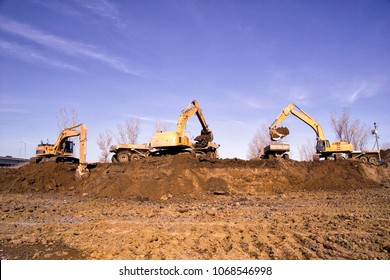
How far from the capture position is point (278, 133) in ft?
61.6

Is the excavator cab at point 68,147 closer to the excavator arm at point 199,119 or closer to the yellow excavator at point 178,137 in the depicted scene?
the yellow excavator at point 178,137

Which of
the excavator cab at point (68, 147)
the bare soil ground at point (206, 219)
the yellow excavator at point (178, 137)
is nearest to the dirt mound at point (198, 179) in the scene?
the bare soil ground at point (206, 219)

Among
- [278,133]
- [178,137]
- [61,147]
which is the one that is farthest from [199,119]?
[61,147]

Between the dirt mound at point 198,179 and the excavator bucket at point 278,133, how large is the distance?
3.45 metres

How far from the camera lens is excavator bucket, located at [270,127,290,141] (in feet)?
61.2

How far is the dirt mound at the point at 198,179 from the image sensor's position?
40.6 ft

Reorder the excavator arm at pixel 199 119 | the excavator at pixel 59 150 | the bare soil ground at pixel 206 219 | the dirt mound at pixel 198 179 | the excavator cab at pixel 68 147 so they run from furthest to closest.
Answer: the excavator cab at pixel 68 147 → the excavator at pixel 59 150 → the excavator arm at pixel 199 119 → the dirt mound at pixel 198 179 → the bare soil ground at pixel 206 219

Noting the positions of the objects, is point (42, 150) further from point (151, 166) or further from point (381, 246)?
point (381, 246)

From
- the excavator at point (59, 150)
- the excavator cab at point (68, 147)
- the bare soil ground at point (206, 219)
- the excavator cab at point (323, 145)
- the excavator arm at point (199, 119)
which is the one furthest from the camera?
the excavator cab at point (68, 147)

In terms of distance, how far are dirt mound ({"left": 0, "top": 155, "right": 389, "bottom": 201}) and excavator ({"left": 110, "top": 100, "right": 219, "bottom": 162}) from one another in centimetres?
118

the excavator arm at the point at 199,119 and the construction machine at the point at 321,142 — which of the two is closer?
the excavator arm at the point at 199,119

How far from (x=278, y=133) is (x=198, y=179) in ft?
28.7
